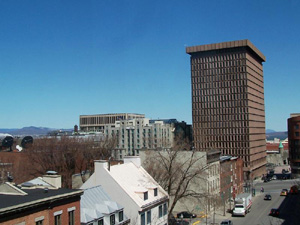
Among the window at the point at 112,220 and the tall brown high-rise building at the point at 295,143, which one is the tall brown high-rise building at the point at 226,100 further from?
the window at the point at 112,220

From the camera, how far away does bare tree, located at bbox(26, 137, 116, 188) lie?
247 ft

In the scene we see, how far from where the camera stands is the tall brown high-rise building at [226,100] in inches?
6201

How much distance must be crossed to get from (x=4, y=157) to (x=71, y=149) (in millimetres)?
22663

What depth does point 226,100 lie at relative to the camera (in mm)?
161375

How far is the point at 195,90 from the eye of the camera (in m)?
166

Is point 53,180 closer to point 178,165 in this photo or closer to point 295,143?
point 178,165

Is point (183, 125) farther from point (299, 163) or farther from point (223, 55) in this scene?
point (299, 163)

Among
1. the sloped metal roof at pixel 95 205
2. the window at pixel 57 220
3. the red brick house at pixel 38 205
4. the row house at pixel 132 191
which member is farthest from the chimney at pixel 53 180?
the row house at pixel 132 191

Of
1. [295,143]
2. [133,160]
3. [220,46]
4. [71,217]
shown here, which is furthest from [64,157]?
[220,46]

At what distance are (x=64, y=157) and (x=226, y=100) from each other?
315 ft

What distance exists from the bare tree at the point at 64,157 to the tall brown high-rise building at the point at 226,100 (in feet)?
244

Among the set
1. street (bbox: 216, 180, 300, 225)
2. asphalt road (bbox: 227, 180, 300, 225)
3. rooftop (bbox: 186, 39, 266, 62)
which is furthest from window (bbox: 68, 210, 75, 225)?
rooftop (bbox: 186, 39, 266, 62)

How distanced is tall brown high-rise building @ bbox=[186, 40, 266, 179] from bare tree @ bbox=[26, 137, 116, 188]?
74227 millimetres

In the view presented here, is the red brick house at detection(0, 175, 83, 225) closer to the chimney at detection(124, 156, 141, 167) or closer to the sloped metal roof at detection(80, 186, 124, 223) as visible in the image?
the sloped metal roof at detection(80, 186, 124, 223)
